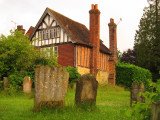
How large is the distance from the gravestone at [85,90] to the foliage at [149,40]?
26422 mm

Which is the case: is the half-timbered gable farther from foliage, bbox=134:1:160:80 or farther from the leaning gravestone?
the leaning gravestone

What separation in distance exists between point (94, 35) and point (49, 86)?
18294 mm

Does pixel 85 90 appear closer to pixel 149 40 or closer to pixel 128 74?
pixel 128 74

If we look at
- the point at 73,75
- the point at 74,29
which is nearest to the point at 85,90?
the point at 73,75

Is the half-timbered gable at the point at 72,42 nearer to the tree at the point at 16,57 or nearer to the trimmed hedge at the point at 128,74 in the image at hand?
the trimmed hedge at the point at 128,74

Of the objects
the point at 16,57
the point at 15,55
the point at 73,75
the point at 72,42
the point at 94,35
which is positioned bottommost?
the point at 73,75

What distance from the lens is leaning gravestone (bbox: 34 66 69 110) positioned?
A: 8438 mm

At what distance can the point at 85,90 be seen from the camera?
371 inches

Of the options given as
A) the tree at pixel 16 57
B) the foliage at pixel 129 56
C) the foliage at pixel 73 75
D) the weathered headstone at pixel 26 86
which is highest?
the foliage at pixel 129 56

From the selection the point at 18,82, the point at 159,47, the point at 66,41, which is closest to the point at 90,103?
the point at 18,82

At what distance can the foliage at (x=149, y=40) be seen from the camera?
1366 inches

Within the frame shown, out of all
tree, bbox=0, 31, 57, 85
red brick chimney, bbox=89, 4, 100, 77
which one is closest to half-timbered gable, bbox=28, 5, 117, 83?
red brick chimney, bbox=89, 4, 100, 77

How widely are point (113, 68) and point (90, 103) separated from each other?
21.1 meters

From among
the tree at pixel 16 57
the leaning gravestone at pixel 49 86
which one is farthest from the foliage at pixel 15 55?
the leaning gravestone at pixel 49 86
